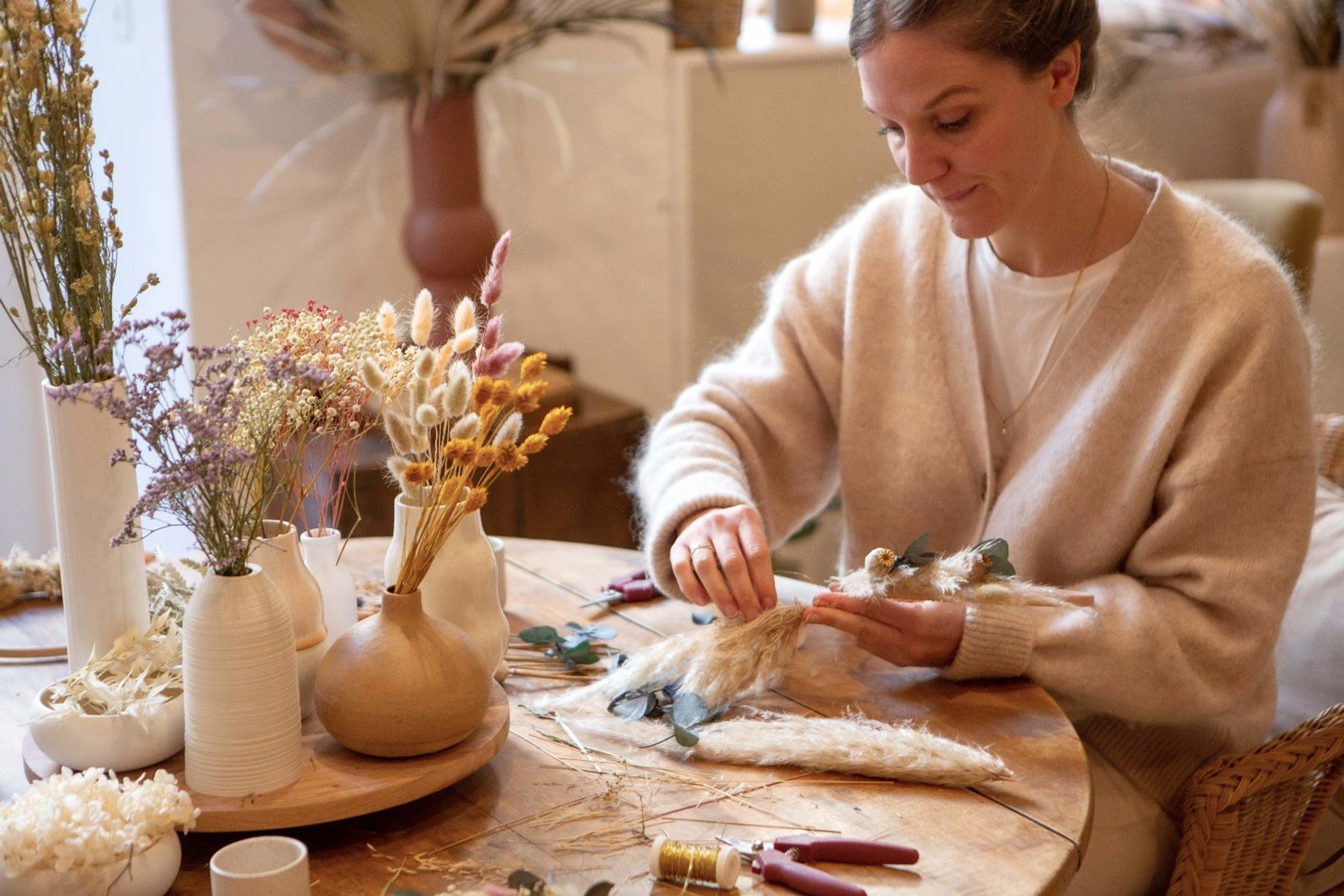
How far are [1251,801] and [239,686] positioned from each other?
1059 millimetres

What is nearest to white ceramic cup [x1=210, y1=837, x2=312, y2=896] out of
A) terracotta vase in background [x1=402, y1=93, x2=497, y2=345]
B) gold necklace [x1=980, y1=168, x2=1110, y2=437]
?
gold necklace [x1=980, y1=168, x2=1110, y2=437]

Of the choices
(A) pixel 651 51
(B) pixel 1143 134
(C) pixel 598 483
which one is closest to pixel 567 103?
(A) pixel 651 51

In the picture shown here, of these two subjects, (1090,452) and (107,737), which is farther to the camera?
(1090,452)

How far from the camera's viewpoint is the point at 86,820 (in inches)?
38.5

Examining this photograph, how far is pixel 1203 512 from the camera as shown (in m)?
1.48

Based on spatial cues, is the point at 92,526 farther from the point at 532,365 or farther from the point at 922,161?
the point at 922,161

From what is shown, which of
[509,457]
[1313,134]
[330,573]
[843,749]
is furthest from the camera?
[1313,134]

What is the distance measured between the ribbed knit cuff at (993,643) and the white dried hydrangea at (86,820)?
756 mm

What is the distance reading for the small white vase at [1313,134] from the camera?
11.8 feet

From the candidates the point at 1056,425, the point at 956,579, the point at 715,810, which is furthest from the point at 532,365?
the point at 1056,425

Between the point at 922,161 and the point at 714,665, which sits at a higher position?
the point at 922,161

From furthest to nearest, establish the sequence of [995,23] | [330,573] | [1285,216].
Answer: [1285,216], [995,23], [330,573]

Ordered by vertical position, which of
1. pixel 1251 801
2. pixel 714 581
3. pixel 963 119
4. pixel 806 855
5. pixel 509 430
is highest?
pixel 963 119

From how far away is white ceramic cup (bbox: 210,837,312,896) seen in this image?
3.09ft
